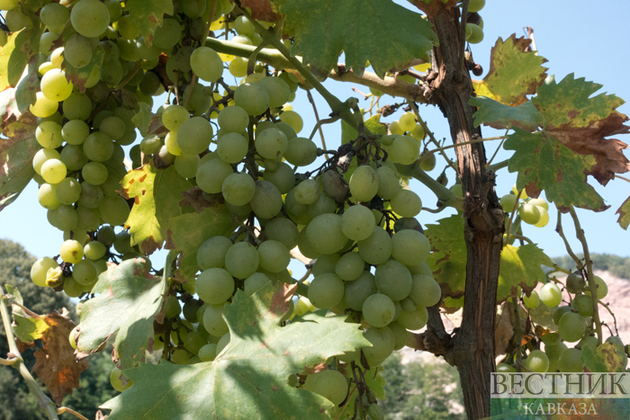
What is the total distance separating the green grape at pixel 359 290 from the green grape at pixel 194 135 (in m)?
0.24

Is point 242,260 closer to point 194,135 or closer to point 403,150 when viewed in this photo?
point 194,135

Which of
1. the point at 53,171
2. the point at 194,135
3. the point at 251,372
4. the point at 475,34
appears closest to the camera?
the point at 251,372

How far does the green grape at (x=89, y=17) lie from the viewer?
61 cm

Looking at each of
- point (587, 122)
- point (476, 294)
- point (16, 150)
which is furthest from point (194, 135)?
point (587, 122)

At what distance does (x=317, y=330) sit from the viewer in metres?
0.51

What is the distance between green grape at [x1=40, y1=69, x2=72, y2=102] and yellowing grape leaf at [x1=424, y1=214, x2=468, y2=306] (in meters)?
0.62

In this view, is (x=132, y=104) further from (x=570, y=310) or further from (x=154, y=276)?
(x=570, y=310)

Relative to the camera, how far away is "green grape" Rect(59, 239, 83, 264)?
0.78 m

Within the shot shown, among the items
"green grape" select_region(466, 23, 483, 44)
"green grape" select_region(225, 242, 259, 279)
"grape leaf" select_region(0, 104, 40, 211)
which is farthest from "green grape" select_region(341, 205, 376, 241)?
"green grape" select_region(466, 23, 483, 44)

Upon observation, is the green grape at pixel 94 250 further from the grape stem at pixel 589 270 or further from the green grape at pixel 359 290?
the grape stem at pixel 589 270

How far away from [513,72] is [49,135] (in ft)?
2.73

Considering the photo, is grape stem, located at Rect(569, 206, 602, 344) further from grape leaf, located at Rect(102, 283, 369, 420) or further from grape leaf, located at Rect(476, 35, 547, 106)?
grape leaf, located at Rect(102, 283, 369, 420)

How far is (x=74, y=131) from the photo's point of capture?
73cm

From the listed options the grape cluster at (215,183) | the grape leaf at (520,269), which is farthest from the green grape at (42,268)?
the grape leaf at (520,269)
